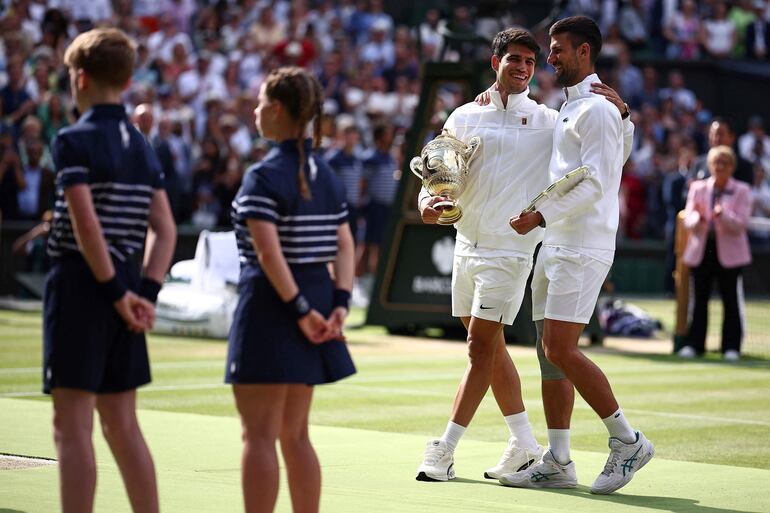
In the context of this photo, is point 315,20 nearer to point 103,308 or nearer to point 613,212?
point 613,212

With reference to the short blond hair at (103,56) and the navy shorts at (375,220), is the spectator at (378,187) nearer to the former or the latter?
the navy shorts at (375,220)

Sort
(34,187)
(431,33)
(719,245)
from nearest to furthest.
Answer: (719,245)
(34,187)
(431,33)

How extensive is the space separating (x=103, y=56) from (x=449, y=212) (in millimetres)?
2548

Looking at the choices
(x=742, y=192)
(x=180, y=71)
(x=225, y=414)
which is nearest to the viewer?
(x=225, y=414)

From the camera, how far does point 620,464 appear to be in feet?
23.2

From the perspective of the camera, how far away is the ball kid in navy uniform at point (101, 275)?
5.00 m

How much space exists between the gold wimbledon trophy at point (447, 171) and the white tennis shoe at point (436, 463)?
3.79 feet

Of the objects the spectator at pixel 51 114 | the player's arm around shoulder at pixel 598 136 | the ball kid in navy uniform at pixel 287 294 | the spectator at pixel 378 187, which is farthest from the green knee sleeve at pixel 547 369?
the spectator at pixel 378 187

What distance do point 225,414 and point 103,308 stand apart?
5.02m

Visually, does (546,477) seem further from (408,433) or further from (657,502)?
(408,433)

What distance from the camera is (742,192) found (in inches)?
592

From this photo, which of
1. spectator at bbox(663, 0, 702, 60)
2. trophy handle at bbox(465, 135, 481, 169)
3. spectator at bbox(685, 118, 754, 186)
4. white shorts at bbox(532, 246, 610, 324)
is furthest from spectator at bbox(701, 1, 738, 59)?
white shorts at bbox(532, 246, 610, 324)

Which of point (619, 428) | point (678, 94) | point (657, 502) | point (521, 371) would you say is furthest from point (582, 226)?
point (678, 94)

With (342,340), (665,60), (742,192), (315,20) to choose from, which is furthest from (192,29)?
(342,340)
